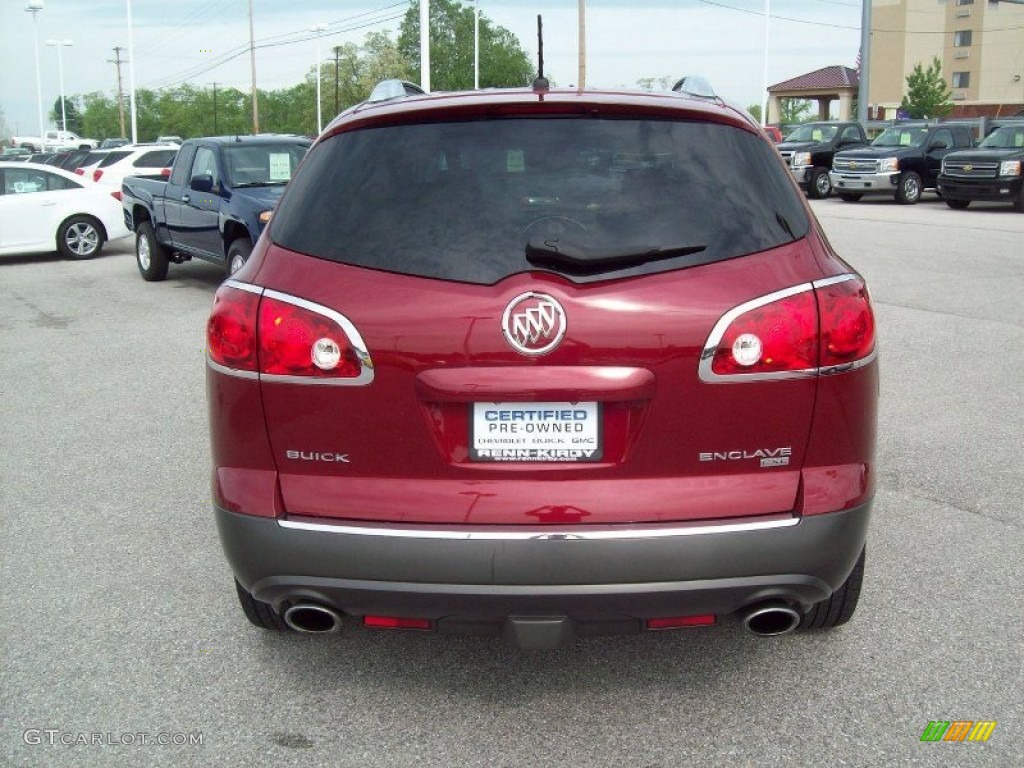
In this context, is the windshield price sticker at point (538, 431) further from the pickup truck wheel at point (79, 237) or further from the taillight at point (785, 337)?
the pickup truck wheel at point (79, 237)

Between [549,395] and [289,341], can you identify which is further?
[289,341]

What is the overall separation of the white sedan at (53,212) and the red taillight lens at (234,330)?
16550 millimetres

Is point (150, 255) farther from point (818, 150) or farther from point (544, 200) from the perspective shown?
point (818, 150)

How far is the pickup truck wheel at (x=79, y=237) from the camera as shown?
61.2ft

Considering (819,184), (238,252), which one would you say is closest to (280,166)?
(238,252)

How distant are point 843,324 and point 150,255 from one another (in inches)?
526

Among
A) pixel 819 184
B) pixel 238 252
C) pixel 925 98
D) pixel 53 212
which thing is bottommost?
pixel 238 252

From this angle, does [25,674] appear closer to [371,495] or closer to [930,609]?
[371,495]

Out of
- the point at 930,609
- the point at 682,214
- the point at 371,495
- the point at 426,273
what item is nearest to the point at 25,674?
the point at 371,495

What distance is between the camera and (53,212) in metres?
18.6

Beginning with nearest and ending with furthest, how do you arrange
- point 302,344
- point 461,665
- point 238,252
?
1. point 302,344
2. point 461,665
3. point 238,252

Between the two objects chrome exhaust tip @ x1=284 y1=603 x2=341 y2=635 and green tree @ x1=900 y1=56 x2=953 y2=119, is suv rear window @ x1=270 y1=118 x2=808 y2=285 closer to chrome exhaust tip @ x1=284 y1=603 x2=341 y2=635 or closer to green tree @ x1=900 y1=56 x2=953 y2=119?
chrome exhaust tip @ x1=284 y1=603 x2=341 y2=635

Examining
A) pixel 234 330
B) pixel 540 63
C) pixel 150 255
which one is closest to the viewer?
pixel 234 330

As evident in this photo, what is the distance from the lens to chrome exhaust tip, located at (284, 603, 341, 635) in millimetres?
3150
